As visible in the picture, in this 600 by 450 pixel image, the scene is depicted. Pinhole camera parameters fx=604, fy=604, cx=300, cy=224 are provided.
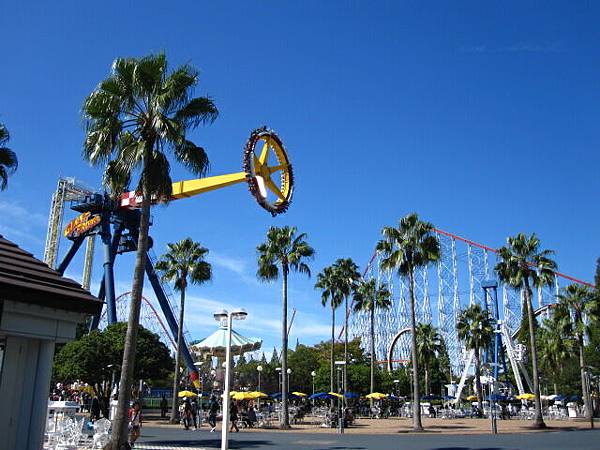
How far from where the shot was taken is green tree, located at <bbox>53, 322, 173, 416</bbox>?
133ft

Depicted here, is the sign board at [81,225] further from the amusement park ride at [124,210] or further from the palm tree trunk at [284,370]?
the palm tree trunk at [284,370]

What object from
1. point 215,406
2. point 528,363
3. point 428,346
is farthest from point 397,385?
point 215,406

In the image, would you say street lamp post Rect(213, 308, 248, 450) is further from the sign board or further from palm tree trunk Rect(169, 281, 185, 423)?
the sign board

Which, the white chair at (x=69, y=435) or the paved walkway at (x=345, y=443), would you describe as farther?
the paved walkway at (x=345, y=443)

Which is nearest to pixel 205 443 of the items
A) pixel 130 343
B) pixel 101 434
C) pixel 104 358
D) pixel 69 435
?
pixel 101 434

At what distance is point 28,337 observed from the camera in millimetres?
9547

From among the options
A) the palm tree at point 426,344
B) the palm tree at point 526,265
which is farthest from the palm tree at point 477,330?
the palm tree at point 526,265

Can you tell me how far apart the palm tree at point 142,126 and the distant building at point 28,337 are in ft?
18.8

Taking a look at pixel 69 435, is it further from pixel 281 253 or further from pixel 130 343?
pixel 281 253

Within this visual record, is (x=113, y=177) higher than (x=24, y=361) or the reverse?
higher

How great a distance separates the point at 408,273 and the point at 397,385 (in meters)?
41.4

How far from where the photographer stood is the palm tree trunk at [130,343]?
14.5 m

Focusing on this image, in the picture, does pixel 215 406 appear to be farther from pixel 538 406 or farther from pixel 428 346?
pixel 428 346

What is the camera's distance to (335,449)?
66.7ft
